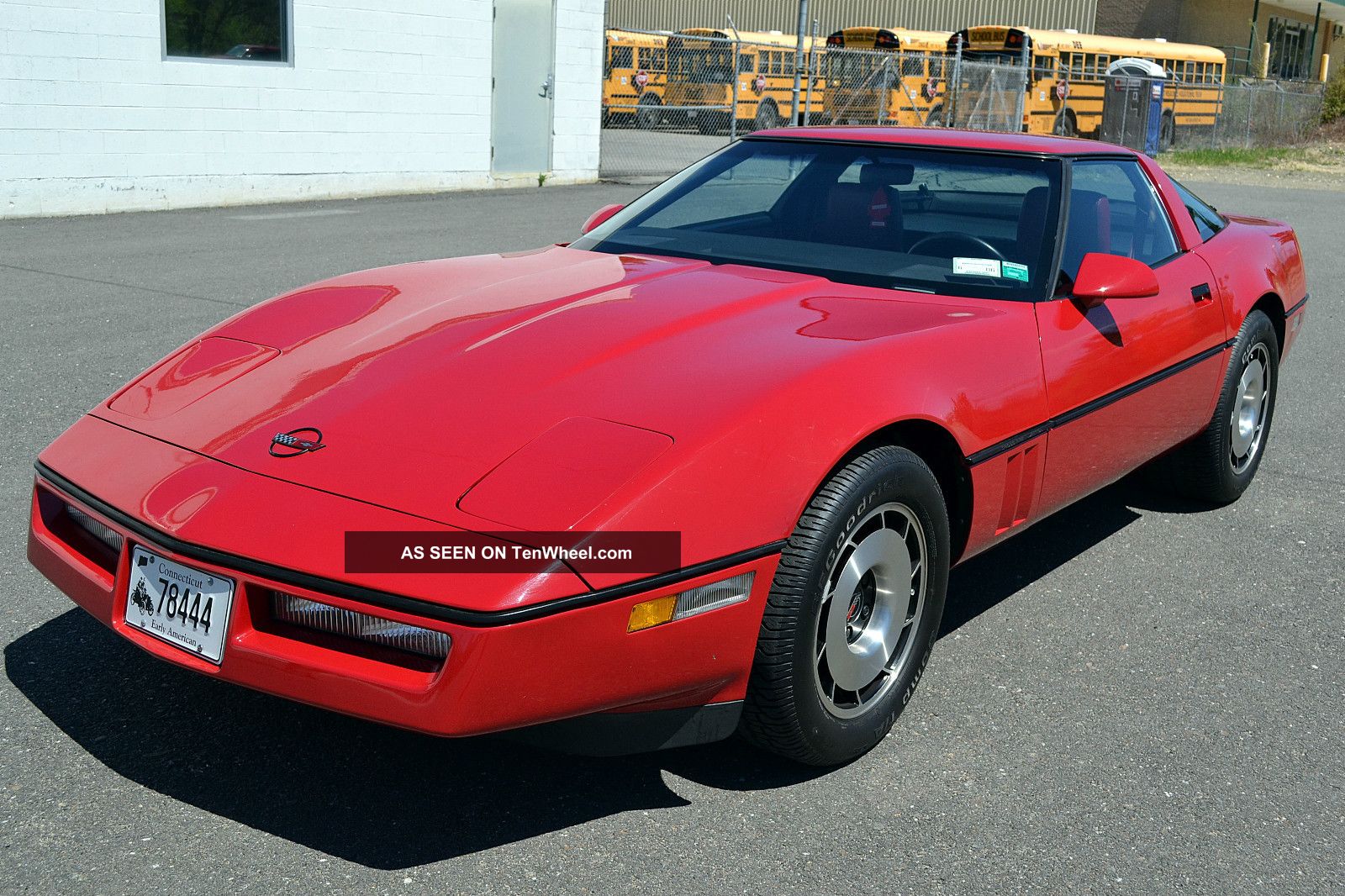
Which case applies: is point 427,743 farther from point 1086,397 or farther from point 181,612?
point 1086,397

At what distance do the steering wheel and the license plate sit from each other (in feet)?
7.29

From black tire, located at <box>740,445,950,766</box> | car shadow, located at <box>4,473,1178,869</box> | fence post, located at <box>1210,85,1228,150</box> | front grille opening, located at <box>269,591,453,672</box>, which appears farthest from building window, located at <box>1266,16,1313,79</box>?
front grille opening, located at <box>269,591,453,672</box>

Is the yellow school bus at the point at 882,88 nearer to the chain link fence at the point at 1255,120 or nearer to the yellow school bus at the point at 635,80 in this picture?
the yellow school bus at the point at 635,80

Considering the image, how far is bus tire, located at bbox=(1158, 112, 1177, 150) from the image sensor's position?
97.8 ft

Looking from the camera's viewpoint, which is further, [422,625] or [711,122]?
[711,122]

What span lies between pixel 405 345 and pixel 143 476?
0.66m

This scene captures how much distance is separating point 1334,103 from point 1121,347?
39.9 m

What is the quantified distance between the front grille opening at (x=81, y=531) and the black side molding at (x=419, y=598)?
0.38 ft

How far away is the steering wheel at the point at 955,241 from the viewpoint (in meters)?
3.81

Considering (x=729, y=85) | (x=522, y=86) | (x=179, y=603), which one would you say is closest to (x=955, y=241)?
(x=179, y=603)

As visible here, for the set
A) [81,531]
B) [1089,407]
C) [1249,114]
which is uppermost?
[1249,114]

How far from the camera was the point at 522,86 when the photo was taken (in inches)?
637

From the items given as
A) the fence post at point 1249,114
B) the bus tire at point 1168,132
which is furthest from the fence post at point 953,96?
the fence post at point 1249,114

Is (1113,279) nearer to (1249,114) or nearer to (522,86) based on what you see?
(522,86)
